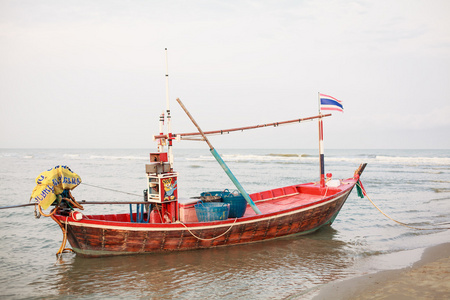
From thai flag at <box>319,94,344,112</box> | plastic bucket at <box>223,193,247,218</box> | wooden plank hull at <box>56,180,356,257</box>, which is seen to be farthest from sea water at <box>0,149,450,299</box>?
thai flag at <box>319,94,344,112</box>

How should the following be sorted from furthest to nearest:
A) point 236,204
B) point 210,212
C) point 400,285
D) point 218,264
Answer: point 236,204 < point 210,212 < point 218,264 < point 400,285

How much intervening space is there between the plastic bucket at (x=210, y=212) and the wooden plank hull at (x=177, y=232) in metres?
0.21

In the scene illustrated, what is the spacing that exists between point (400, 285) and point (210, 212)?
15.2 feet

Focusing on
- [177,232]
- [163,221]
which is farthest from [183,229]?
[163,221]

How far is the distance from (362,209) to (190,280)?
33.7ft

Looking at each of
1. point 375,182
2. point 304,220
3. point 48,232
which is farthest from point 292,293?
point 375,182

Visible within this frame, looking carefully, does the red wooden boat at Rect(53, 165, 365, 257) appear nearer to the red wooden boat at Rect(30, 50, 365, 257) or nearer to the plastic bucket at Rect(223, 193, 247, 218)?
the red wooden boat at Rect(30, 50, 365, 257)

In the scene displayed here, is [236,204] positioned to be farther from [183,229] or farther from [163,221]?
[163,221]

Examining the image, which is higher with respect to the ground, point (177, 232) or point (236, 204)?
point (236, 204)

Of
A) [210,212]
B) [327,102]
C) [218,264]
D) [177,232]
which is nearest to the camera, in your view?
[218,264]

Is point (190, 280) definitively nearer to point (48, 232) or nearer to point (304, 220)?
point (304, 220)

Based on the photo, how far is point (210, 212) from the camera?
9375 mm

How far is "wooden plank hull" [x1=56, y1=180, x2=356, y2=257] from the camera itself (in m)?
8.33

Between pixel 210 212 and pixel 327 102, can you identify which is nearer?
pixel 210 212
